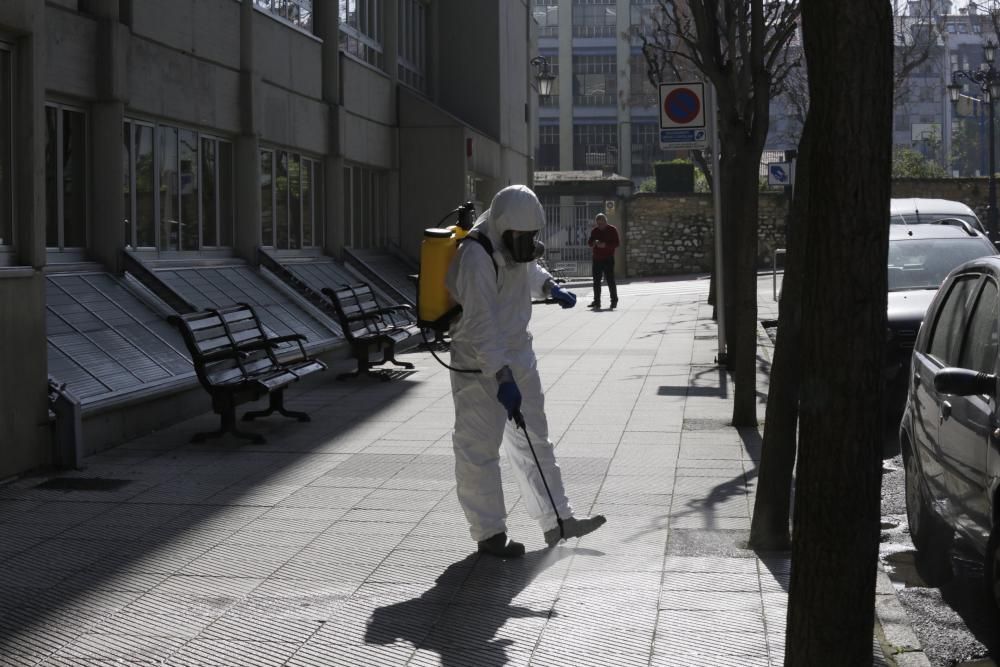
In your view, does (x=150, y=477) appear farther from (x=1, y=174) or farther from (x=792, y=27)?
(x=792, y=27)

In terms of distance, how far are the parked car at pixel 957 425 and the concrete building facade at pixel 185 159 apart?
556cm

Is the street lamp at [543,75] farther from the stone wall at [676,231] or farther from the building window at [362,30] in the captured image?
the building window at [362,30]

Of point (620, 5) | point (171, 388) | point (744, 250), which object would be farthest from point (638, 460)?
point (620, 5)

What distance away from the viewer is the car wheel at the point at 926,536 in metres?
6.46

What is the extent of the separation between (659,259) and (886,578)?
130 ft

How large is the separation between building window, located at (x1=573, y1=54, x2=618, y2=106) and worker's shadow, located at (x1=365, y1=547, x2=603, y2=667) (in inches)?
3123

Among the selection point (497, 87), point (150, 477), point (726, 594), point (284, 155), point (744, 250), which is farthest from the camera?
point (497, 87)

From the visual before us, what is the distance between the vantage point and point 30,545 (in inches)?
280

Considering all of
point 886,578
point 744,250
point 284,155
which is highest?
point 284,155

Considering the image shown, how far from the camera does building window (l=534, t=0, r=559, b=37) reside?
8444 cm

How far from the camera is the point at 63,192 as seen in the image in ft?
43.7

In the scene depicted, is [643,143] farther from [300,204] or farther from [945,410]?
[945,410]

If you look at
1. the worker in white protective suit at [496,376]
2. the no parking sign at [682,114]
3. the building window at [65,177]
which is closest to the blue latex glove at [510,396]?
the worker in white protective suit at [496,376]

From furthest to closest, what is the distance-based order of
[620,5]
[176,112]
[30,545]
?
[620,5], [176,112], [30,545]
